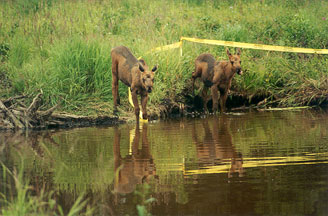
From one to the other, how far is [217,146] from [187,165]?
173 cm

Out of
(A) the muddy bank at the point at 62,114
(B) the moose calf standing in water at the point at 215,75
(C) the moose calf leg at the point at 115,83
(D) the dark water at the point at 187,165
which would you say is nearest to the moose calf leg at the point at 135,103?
(D) the dark water at the point at 187,165

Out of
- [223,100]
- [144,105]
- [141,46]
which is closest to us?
[144,105]

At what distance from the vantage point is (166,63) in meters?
16.0

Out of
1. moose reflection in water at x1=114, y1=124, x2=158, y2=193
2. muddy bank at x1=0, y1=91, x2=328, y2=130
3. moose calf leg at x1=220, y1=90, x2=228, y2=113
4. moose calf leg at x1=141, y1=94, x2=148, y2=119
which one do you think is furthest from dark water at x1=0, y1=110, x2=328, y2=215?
moose calf leg at x1=220, y1=90, x2=228, y2=113

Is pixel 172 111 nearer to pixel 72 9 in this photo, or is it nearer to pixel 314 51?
pixel 314 51

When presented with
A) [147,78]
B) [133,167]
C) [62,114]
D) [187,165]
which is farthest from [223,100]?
[133,167]

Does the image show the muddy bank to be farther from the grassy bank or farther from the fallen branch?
the grassy bank

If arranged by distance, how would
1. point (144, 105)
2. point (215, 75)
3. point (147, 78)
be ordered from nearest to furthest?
1. point (147, 78)
2. point (144, 105)
3. point (215, 75)

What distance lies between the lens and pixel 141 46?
668 inches

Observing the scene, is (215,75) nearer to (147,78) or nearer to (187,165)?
(147,78)

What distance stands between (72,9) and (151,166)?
15.3 meters

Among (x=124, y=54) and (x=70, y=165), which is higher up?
(x=124, y=54)

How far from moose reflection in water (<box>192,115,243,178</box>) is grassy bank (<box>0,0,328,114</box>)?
94.3 inches

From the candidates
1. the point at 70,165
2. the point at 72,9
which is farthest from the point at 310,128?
the point at 72,9
